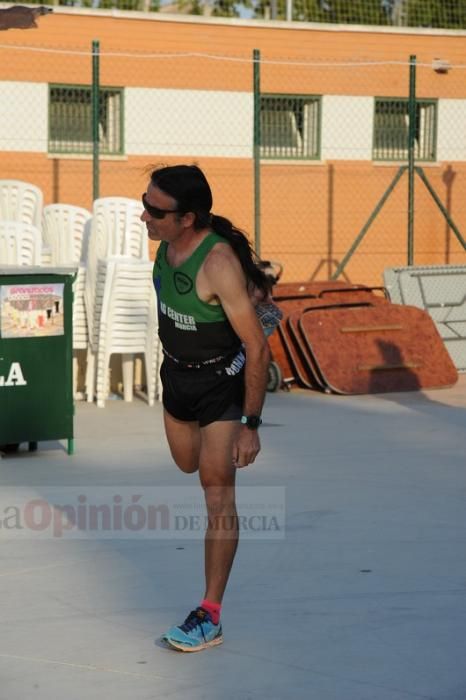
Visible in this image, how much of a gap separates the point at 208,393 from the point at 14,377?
4.13 meters

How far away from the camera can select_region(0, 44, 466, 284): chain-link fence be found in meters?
22.0

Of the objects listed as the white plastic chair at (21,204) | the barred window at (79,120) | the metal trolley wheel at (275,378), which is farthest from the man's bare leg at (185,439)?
the barred window at (79,120)

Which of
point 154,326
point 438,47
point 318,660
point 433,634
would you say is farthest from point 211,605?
point 438,47

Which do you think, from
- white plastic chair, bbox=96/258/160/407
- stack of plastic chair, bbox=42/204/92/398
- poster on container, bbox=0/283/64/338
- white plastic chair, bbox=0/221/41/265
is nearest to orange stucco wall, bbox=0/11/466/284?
stack of plastic chair, bbox=42/204/92/398

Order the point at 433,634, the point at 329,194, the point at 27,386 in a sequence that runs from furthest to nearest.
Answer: the point at 329,194
the point at 27,386
the point at 433,634

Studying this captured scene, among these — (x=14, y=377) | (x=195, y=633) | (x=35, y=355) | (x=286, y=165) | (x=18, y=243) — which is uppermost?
(x=286, y=165)

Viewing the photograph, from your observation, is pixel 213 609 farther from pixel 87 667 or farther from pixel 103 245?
pixel 103 245

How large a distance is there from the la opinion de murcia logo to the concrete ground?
0.51 meters

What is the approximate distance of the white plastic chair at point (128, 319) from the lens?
11.9 m

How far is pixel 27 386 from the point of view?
915 cm

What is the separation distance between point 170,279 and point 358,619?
1536mm

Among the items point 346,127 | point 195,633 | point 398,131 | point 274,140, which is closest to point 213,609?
point 195,633

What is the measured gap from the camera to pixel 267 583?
6.18 metres

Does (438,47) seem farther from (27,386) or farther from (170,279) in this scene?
(170,279)
